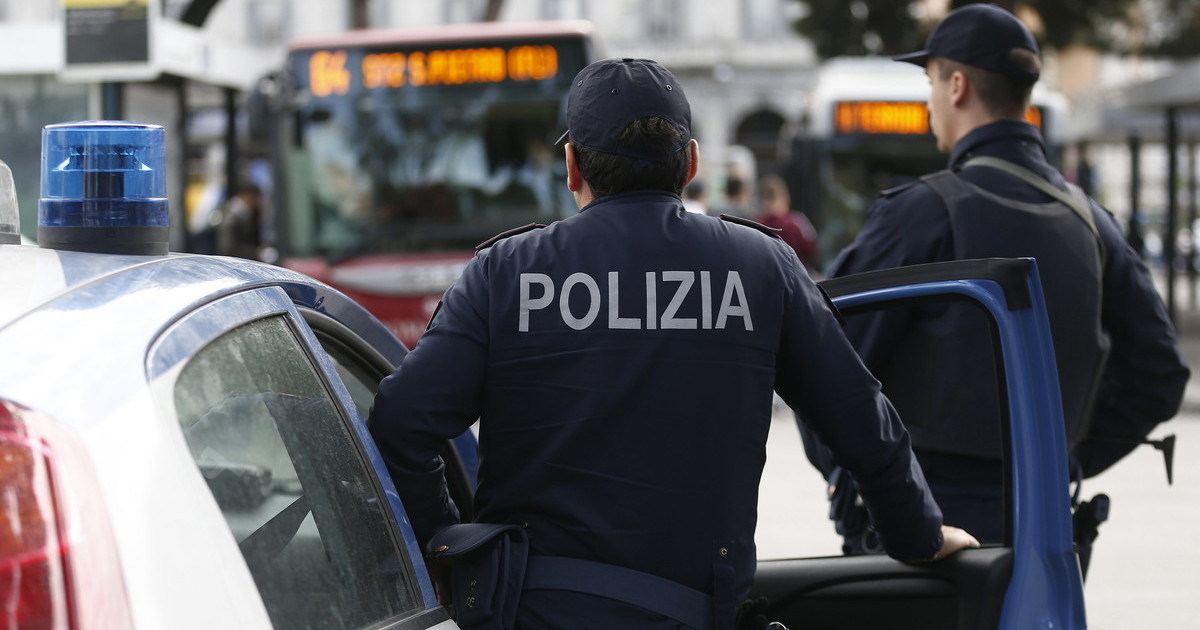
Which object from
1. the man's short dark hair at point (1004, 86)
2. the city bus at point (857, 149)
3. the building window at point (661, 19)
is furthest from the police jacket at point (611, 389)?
the building window at point (661, 19)

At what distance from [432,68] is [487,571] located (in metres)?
9.08

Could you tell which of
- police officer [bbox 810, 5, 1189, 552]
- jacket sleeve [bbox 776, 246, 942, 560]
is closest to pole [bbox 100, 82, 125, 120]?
police officer [bbox 810, 5, 1189, 552]

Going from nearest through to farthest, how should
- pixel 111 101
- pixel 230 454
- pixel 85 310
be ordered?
pixel 85 310
pixel 230 454
pixel 111 101

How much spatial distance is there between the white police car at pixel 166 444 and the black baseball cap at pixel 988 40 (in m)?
1.72

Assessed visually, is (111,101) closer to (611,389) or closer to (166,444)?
(611,389)

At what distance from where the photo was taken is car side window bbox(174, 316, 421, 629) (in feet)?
5.53

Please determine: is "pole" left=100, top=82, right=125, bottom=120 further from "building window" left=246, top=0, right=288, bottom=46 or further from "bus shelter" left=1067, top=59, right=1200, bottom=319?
"building window" left=246, top=0, right=288, bottom=46

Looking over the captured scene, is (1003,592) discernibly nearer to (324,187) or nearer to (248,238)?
(324,187)

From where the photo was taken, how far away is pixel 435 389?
2150 millimetres

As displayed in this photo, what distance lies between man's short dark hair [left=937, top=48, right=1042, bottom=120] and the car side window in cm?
194

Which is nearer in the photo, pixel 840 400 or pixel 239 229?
pixel 840 400

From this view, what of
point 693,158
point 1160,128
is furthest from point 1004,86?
point 1160,128

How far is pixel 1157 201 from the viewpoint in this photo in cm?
4806

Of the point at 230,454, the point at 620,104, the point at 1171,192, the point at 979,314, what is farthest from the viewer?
the point at 1171,192
